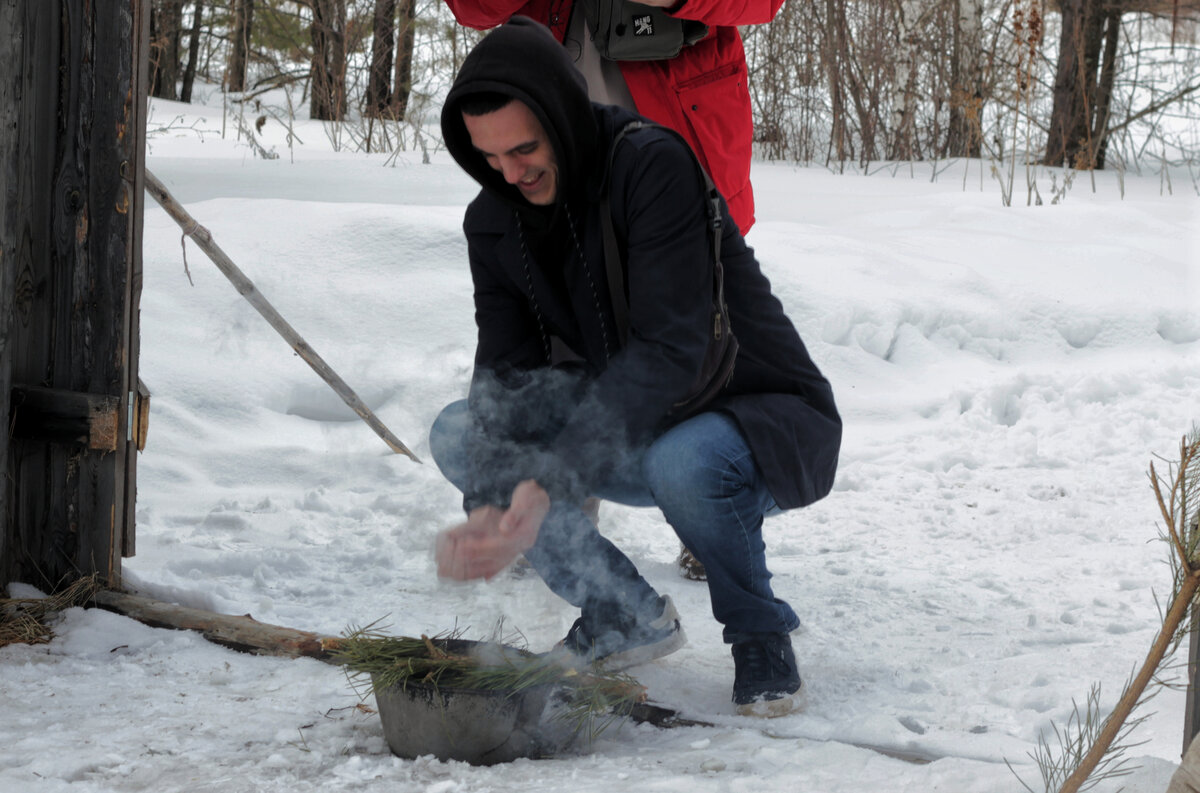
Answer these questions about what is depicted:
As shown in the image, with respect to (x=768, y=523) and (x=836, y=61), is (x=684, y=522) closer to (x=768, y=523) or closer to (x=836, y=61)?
(x=768, y=523)

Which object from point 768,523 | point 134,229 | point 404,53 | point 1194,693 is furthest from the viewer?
point 404,53

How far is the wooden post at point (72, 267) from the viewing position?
2510 millimetres

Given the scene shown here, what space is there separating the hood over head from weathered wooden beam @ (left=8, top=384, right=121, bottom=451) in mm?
1118

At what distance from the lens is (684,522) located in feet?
7.07

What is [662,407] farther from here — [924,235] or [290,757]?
[924,235]

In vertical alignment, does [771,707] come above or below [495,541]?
below

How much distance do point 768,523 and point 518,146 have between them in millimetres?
1928

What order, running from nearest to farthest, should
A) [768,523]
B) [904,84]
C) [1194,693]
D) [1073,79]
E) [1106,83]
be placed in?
[1194,693] < [768,523] < [904,84] < [1073,79] < [1106,83]

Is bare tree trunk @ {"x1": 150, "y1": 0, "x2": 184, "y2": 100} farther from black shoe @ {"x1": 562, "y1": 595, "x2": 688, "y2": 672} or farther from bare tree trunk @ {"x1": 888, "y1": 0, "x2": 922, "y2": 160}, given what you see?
black shoe @ {"x1": 562, "y1": 595, "x2": 688, "y2": 672}

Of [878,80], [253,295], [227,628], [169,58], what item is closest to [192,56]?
[169,58]

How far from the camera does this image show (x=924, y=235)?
6426 mm

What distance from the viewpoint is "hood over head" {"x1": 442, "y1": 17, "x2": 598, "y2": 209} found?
76.3 inches

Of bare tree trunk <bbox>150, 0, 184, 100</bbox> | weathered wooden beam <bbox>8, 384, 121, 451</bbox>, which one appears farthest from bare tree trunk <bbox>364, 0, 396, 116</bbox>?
weathered wooden beam <bbox>8, 384, 121, 451</bbox>

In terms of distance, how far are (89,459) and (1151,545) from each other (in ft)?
9.46
